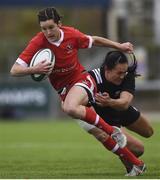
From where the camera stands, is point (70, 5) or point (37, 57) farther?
point (70, 5)

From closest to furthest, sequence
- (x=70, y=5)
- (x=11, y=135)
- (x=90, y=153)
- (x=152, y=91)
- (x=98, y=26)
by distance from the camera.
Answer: (x=90, y=153)
(x=11, y=135)
(x=70, y=5)
(x=152, y=91)
(x=98, y=26)

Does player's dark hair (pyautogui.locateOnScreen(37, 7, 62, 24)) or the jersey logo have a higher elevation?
player's dark hair (pyautogui.locateOnScreen(37, 7, 62, 24))

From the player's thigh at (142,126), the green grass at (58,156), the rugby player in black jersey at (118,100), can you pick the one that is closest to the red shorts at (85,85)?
the rugby player in black jersey at (118,100)

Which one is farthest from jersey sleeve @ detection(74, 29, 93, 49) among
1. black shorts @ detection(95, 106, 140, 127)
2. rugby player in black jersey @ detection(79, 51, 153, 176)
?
black shorts @ detection(95, 106, 140, 127)

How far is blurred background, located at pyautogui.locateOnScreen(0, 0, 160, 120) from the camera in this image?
27.7 m

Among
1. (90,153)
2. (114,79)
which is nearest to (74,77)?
(114,79)

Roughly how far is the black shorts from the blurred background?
15.9 metres

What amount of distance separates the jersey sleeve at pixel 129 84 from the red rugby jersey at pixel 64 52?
2.05 feet

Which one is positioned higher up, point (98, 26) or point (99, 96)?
point (99, 96)

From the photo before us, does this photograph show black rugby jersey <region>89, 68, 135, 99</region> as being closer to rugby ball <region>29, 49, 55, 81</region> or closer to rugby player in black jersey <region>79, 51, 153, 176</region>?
rugby player in black jersey <region>79, 51, 153, 176</region>

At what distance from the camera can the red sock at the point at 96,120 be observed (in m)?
10.6

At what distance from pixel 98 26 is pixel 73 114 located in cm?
2949

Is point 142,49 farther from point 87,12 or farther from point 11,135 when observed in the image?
point 11,135

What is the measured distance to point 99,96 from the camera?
10.8 meters
